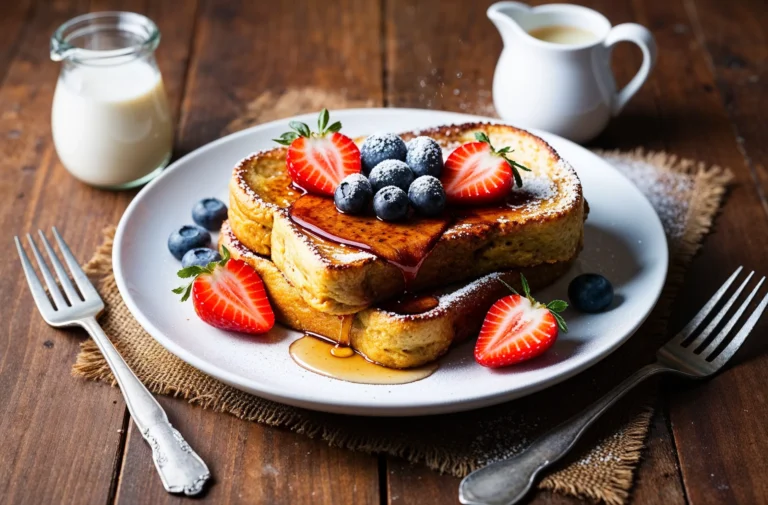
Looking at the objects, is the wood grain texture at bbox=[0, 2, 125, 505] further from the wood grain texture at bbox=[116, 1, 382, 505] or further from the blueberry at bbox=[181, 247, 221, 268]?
the blueberry at bbox=[181, 247, 221, 268]

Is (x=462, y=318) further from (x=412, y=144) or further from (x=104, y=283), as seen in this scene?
(x=104, y=283)

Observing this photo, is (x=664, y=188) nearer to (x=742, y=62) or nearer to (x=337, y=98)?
(x=742, y=62)

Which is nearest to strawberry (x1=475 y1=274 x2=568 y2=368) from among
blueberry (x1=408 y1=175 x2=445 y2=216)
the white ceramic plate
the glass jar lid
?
the white ceramic plate

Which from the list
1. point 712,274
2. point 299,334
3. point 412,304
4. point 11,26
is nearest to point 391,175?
point 412,304

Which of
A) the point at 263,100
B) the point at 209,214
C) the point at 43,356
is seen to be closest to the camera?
the point at 43,356

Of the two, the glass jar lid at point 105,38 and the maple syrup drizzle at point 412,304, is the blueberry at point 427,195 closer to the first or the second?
the maple syrup drizzle at point 412,304

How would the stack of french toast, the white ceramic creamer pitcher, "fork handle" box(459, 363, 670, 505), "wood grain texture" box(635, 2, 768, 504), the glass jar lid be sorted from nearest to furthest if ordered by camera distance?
"fork handle" box(459, 363, 670, 505), "wood grain texture" box(635, 2, 768, 504), the stack of french toast, the glass jar lid, the white ceramic creamer pitcher

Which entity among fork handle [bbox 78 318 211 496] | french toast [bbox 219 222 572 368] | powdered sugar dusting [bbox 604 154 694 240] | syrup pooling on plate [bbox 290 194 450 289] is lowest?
powdered sugar dusting [bbox 604 154 694 240]
